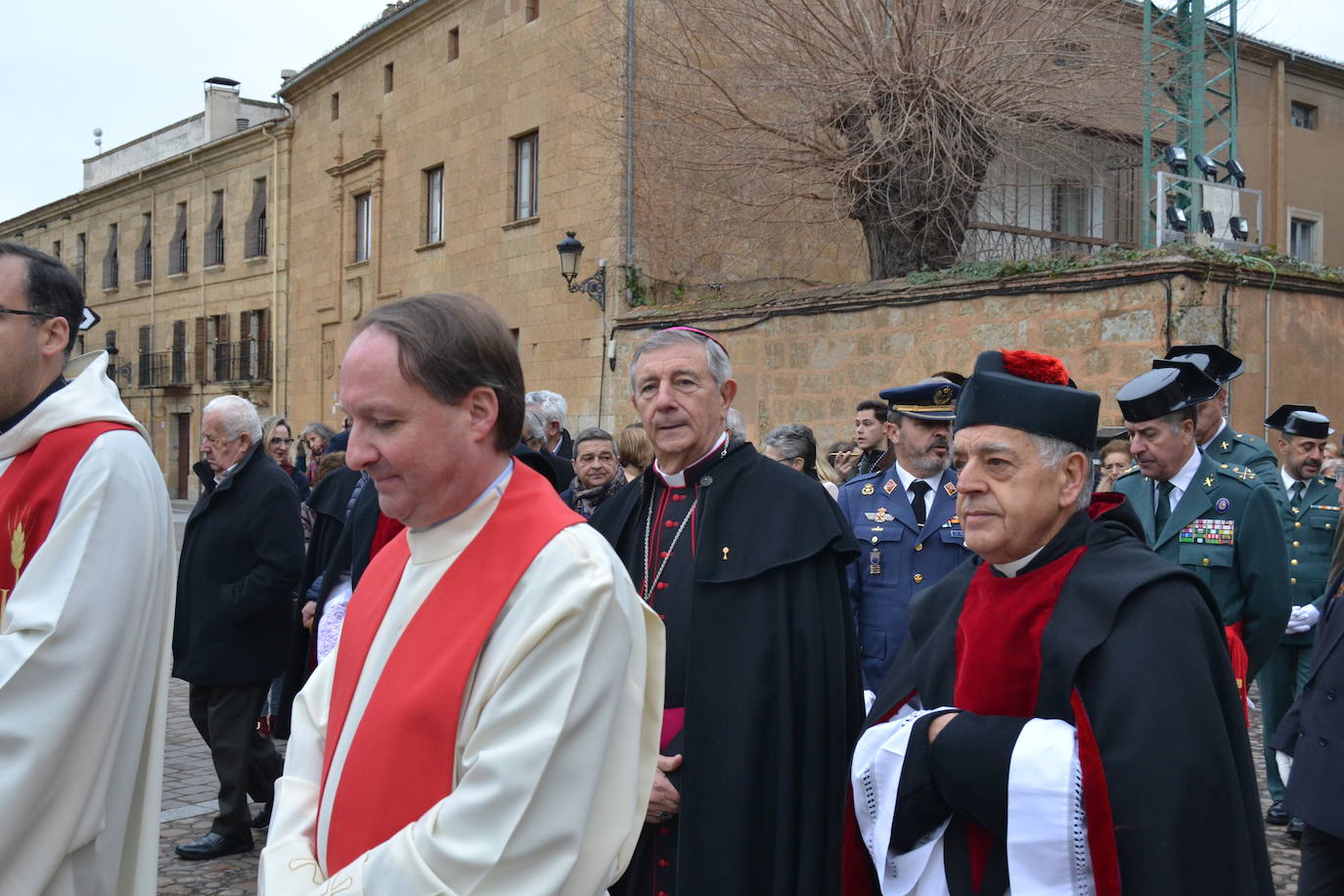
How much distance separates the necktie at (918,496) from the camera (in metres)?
4.80

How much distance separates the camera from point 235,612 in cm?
539

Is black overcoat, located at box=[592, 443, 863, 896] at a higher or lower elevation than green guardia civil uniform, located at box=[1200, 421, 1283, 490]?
lower

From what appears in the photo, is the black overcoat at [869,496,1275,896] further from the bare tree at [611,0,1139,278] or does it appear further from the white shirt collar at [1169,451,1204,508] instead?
the bare tree at [611,0,1139,278]

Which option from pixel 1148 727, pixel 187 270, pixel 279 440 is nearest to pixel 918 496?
pixel 1148 727

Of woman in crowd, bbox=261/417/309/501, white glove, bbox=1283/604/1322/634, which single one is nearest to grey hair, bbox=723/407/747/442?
white glove, bbox=1283/604/1322/634

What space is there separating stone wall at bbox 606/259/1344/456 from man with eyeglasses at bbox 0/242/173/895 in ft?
28.0

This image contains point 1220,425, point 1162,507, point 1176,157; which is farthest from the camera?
point 1176,157

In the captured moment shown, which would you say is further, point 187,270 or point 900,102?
point 187,270

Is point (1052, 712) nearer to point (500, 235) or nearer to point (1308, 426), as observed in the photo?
point (1308, 426)

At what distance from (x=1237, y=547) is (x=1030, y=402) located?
2516 millimetres

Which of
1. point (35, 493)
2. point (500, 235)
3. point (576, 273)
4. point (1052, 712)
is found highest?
point (500, 235)

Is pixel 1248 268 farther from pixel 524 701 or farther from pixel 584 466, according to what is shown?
pixel 524 701

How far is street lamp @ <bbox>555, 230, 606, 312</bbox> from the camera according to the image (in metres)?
16.2

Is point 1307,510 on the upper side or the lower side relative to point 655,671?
upper
